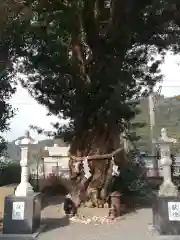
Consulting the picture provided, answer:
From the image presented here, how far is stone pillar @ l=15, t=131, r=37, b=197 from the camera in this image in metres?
8.27

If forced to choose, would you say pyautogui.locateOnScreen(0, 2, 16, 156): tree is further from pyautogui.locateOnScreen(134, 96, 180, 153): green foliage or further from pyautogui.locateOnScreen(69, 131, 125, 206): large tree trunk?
pyautogui.locateOnScreen(134, 96, 180, 153): green foliage

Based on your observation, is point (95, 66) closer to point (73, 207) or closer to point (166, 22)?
point (166, 22)

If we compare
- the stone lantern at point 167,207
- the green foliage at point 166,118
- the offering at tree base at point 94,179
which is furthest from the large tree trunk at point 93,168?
the green foliage at point 166,118

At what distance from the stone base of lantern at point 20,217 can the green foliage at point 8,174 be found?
44.8ft

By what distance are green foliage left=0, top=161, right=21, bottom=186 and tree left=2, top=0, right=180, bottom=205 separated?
411 inches

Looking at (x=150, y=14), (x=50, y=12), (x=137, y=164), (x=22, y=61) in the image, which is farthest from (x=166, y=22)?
(x=137, y=164)

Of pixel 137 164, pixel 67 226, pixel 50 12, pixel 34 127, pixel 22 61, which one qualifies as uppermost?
pixel 50 12

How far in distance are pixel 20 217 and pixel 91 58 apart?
5609mm

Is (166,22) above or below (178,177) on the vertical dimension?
above

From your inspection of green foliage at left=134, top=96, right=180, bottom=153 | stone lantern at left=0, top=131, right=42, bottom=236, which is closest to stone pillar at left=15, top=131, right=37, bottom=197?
stone lantern at left=0, top=131, right=42, bottom=236

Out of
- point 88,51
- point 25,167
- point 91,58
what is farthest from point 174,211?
point 88,51

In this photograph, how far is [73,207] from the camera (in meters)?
10.2

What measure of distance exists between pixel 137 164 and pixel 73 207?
262 inches

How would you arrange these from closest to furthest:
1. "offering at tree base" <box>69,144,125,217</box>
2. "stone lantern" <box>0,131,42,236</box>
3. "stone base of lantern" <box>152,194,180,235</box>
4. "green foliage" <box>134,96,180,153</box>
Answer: "stone base of lantern" <box>152,194,180,235</box>, "stone lantern" <box>0,131,42,236</box>, "offering at tree base" <box>69,144,125,217</box>, "green foliage" <box>134,96,180,153</box>
